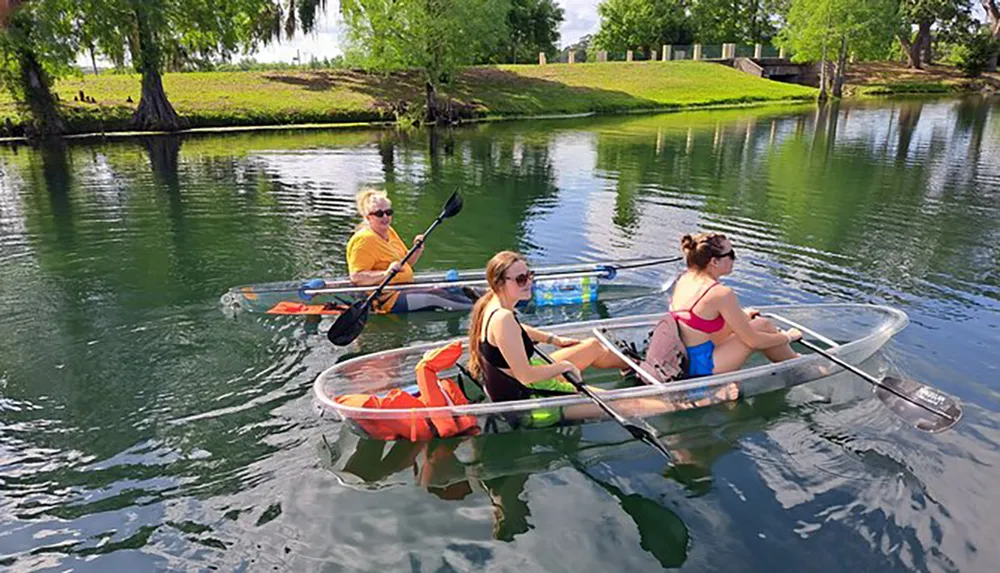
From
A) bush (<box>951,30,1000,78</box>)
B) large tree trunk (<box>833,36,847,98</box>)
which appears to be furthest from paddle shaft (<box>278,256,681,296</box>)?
bush (<box>951,30,1000,78</box>)

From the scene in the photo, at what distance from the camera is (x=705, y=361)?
677cm

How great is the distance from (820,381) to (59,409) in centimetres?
793

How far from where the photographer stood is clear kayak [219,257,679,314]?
946 centimetres

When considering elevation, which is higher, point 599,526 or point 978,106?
point 978,106

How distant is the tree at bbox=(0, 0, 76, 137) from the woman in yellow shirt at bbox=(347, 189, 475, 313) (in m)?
29.4

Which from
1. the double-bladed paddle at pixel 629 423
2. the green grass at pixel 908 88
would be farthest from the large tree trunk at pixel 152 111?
the green grass at pixel 908 88

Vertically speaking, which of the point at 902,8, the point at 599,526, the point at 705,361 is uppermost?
the point at 902,8

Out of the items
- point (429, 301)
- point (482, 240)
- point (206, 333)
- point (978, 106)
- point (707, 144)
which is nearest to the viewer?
point (206, 333)

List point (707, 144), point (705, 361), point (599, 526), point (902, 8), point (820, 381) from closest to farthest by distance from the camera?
point (599, 526)
point (705, 361)
point (820, 381)
point (707, 144)
point (902, 8)

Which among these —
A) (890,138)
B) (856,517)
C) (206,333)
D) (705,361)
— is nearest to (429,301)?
(206,333)

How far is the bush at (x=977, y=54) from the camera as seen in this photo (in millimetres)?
65688

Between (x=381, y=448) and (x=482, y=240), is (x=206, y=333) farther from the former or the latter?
(x=482, y=240)

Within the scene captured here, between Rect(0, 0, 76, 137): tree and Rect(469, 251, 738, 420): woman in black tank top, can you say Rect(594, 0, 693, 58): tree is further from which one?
Rect(469, 251, 738, 420): woman in black tank top

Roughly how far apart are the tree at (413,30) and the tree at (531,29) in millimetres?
29287
